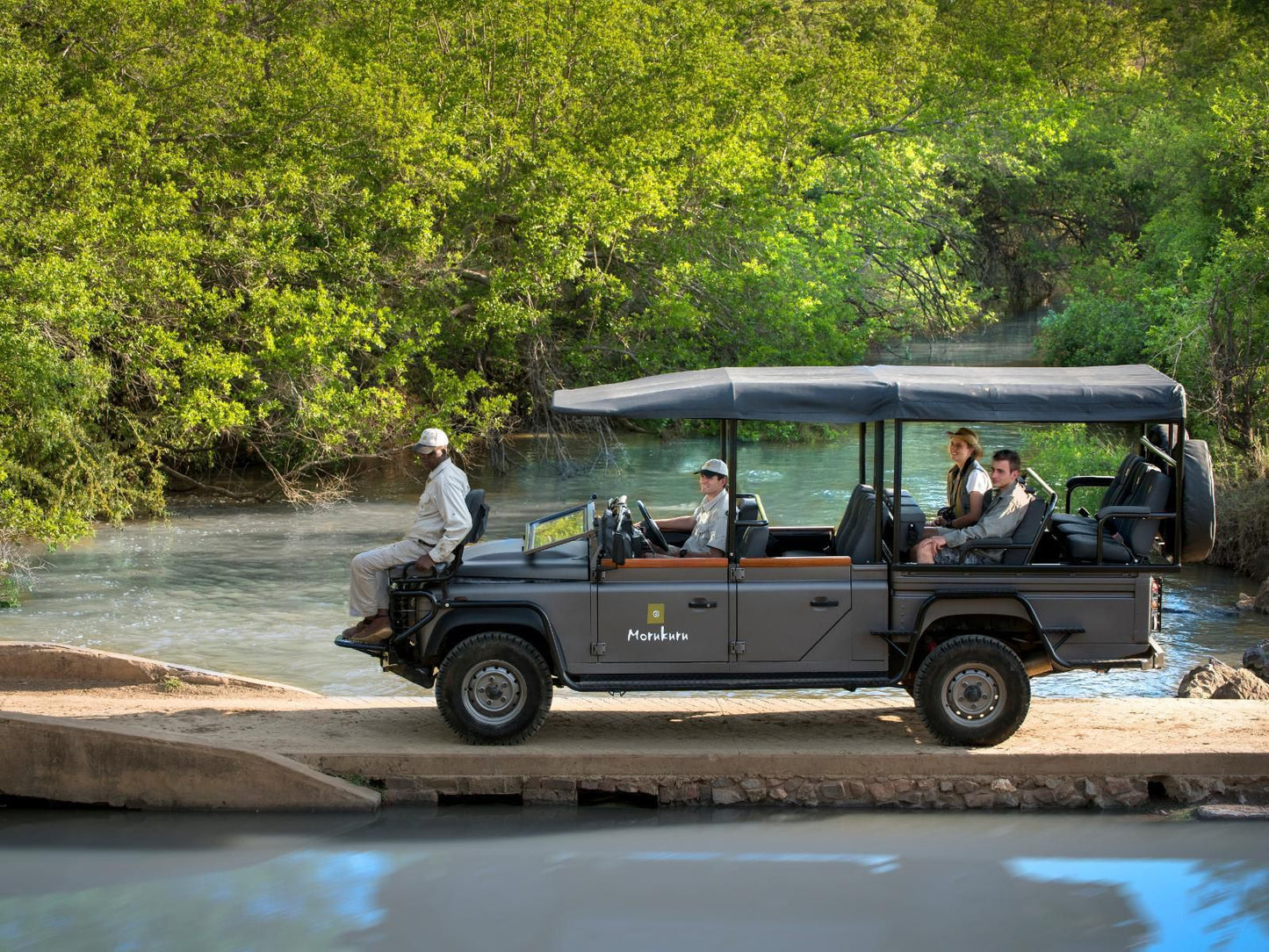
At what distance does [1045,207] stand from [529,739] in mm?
38402

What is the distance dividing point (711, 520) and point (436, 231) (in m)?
17.0

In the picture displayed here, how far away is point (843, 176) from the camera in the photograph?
32.9 meters

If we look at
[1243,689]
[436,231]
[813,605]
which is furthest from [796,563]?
[436,231]

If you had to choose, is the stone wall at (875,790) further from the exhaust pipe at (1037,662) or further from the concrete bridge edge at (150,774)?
the exhaust pipe at (1037,662)

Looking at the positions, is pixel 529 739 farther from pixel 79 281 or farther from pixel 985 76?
pixel 985 76

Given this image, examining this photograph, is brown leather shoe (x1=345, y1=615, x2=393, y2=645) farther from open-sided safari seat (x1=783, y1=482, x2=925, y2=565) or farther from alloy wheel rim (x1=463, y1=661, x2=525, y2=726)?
open-sided safari seat (x1=783, y1=482, x2=925, y2=565)

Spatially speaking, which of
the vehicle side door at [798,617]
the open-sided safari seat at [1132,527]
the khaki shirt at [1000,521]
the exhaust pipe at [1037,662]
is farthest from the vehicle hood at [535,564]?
the open-sided safari seat at [1132,527]

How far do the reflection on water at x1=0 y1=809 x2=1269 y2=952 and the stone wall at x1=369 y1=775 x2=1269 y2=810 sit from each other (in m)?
0.11

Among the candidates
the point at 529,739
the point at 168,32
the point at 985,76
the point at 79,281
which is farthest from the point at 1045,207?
the point at 529,739

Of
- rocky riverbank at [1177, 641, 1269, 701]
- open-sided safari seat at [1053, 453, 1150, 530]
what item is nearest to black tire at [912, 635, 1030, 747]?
open-sided safari seat at [1053, 453, 1150, 530]

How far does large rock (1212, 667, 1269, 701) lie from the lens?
11.0 metres

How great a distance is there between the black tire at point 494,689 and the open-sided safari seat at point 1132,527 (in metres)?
3.38

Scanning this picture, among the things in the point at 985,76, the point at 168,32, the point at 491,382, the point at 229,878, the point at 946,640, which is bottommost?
the point at 229,878

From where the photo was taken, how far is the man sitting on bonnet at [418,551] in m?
8.82
